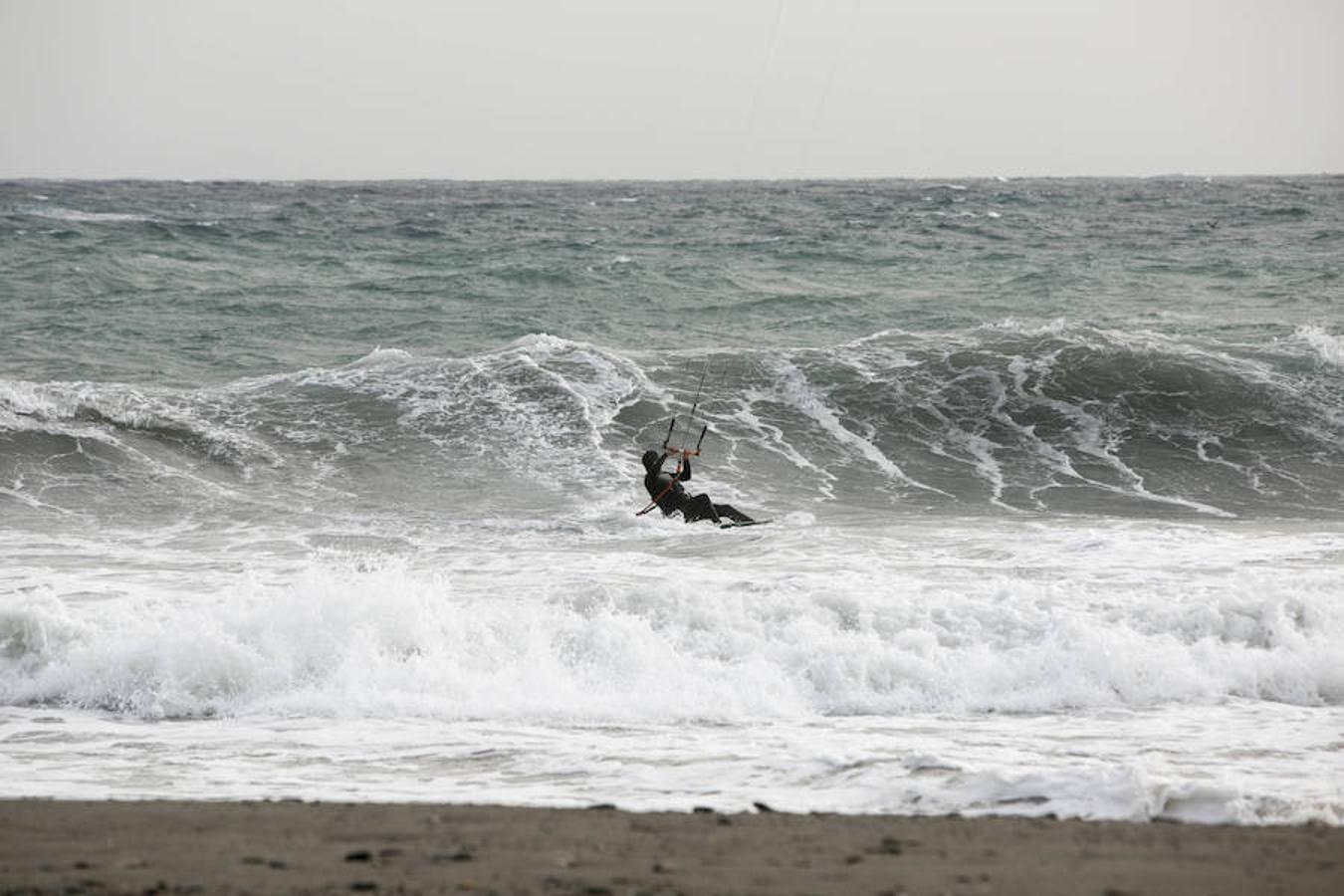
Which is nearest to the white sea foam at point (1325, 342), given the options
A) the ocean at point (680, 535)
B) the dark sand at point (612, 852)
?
the ocean at point (680, 535)

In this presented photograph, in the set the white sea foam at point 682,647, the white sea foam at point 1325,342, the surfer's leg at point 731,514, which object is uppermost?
the white sea foam at point 1325,342

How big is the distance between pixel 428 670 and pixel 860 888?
4358 millimetres

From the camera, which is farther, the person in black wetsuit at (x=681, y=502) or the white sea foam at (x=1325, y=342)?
the white sea foam at (x=1325, y=342)

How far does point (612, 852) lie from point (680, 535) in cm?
724

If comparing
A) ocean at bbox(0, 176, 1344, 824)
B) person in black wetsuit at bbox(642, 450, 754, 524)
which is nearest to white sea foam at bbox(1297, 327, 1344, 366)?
ocean at bbox(0, 176, 1344, 824)

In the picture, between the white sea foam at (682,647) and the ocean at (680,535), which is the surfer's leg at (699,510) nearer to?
the ocean at (680,535)

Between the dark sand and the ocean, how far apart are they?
1.72 ft

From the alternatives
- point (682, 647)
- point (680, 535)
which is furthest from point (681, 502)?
point (682, 647)

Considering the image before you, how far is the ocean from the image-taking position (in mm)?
6965

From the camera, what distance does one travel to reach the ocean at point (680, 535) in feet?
22.9

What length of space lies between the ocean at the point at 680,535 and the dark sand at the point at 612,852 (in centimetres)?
52

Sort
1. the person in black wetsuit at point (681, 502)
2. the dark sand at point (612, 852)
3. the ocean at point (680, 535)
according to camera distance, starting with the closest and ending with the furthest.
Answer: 1. the dark sand at point (612, 852)
2. the ocean at point (680, 535)
3. the person in black wetsuit at point (681, 502)

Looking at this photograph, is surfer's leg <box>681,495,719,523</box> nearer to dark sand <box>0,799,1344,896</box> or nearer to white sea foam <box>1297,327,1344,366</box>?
dark sand <box>0,799,1344,896</box>

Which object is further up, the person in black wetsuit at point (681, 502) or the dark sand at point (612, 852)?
the person in black wetsuit at point (681, 502)
